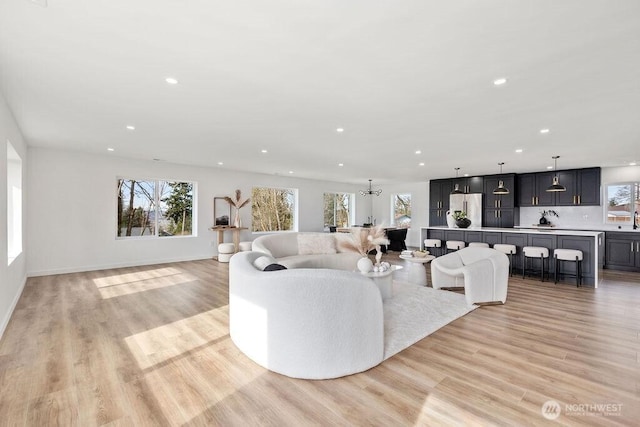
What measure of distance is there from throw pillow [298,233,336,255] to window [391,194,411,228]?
21.4 ft

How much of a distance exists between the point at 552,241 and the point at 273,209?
7.55m

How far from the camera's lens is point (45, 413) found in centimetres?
199

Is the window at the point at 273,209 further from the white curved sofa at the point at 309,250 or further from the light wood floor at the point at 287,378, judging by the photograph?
the light wood floor at the point at 287,378

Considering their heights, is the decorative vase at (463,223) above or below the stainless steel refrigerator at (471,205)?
below

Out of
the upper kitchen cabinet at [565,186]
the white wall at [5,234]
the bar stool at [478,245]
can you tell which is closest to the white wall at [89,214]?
the white wall at [5,234]

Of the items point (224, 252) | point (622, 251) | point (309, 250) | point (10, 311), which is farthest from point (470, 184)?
point (10, 311)

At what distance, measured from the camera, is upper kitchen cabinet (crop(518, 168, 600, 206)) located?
7848mm

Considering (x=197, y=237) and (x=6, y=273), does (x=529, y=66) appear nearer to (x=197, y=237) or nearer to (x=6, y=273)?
(x=6, y=273)

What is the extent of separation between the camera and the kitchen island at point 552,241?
5.63 m

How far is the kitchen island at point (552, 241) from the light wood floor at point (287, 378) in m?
1.63

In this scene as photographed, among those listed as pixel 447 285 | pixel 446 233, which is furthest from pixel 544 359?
pixel 446 233

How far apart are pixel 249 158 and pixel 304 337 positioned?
523 centimetres

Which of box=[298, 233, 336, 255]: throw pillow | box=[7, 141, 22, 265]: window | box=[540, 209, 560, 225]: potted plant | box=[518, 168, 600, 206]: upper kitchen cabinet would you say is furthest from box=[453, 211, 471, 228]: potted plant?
box=[7, 141, 22, 265]: window

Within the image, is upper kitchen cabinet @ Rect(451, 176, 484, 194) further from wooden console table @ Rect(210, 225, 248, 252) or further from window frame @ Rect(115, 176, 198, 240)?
window frame @ Rect(115, 176, 198, 240)
